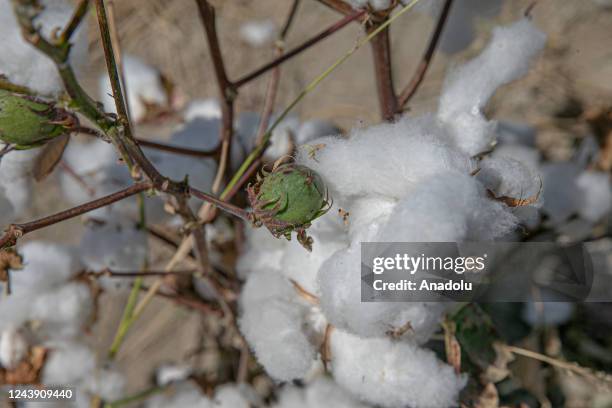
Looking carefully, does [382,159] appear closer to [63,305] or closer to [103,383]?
[63,305]

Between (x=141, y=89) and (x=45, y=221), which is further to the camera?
(x=141, y=89)

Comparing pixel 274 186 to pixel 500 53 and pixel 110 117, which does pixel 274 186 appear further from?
pixel 500 53

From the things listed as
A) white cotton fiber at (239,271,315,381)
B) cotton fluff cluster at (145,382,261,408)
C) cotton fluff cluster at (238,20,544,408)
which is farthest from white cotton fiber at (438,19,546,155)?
cotton fluff cluster at (145,382,261,408)

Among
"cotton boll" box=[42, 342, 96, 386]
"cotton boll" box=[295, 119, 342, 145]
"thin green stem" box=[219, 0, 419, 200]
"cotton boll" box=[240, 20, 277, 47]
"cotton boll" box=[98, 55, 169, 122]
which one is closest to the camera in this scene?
"thin green stem" box=[219, 0, 419, 200]

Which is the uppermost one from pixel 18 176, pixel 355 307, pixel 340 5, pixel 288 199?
pixel 340 5

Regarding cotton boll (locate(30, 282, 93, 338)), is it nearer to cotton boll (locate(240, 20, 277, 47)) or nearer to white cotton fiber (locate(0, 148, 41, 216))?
white cotton fiber (locate(0, 148, 41, 216))

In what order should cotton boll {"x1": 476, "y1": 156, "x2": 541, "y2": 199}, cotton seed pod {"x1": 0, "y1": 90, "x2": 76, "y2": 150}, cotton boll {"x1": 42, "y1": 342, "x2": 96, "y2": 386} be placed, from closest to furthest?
cotton seed pod {"x1": 0, "y1": 90, "x2": 76, "y2": 150}, cotton boll {"x1": 476, "y1": 156, "x2": 541, "y2": 199}, cotton boll {"x1": 42, "y1": 342, "x2": 96, "y2": 386}

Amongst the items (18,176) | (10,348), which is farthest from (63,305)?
(18,176)

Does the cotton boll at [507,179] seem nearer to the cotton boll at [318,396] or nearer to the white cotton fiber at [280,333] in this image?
the white cotton fiber at [280,333]
